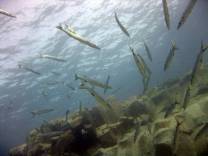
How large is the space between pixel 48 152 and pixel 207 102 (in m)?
4.86

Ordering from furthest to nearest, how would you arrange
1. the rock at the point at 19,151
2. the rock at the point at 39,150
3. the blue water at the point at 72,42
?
the blue water at the point at 72,42
the rock at the point at 19,151
the rock at the point at 39,150

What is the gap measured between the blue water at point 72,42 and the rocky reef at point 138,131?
10.6 metres

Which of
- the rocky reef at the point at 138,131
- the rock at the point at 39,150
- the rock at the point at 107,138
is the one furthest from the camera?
the rock at the point at 39,150

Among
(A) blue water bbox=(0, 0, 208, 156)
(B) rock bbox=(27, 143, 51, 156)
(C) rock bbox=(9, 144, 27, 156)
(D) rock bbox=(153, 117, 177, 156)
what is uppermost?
(A) blue water bbox=(0, 0, 208, 156)

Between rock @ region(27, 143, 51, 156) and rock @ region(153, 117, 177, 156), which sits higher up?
rock @ region(153, 117, 177, 156)

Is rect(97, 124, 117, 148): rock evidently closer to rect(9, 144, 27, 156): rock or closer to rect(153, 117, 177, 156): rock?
rect(153, 117, 177, 156): rock

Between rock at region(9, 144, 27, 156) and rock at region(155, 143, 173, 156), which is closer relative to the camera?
rock at region(155, 143, 173, 156)

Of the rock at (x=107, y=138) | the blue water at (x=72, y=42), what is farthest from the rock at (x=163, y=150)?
the blue water at (x=72, y=42)

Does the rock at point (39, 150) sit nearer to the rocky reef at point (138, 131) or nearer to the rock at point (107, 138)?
the rocky reef at point (138, 131)

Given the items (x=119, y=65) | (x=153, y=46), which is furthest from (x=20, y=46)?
(x=153, y=46)

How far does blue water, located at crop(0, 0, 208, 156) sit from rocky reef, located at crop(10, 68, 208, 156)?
34.8 ft

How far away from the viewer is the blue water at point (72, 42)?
61.7 ft

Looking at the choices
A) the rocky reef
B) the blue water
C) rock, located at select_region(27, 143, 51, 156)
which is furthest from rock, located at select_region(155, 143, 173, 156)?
the blue water

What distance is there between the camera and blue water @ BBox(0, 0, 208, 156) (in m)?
18.8
